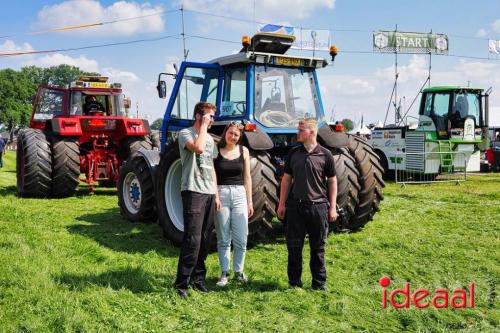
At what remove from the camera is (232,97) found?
693 cm

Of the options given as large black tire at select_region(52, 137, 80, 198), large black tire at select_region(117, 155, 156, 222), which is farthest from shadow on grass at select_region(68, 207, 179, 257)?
large black tire at select_region(52, 137, 80, 198)

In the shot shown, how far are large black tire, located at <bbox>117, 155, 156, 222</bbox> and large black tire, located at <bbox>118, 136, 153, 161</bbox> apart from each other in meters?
3.12

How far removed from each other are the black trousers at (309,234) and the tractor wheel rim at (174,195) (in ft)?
6.59

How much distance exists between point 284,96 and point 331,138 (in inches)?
34.6

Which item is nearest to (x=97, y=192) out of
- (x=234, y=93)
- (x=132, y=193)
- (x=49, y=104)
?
(x=49, y=104)

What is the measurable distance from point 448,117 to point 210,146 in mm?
12865

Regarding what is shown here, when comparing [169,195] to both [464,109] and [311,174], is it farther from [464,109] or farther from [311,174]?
[464,109]

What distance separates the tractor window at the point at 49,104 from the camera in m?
12.4

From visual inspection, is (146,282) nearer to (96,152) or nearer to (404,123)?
(96,152)

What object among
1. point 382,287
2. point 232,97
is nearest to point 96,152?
point 232,97

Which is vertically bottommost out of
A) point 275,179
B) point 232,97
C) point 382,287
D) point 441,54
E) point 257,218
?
point 382,287

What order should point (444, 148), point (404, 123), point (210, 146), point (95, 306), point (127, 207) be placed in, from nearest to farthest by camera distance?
point (95, 306) < point (210, 146) < point (127, 207) < point (444, 148) < point (404, 123)

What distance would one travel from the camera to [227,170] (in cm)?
500

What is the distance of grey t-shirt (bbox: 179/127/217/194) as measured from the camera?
461 centimetres
